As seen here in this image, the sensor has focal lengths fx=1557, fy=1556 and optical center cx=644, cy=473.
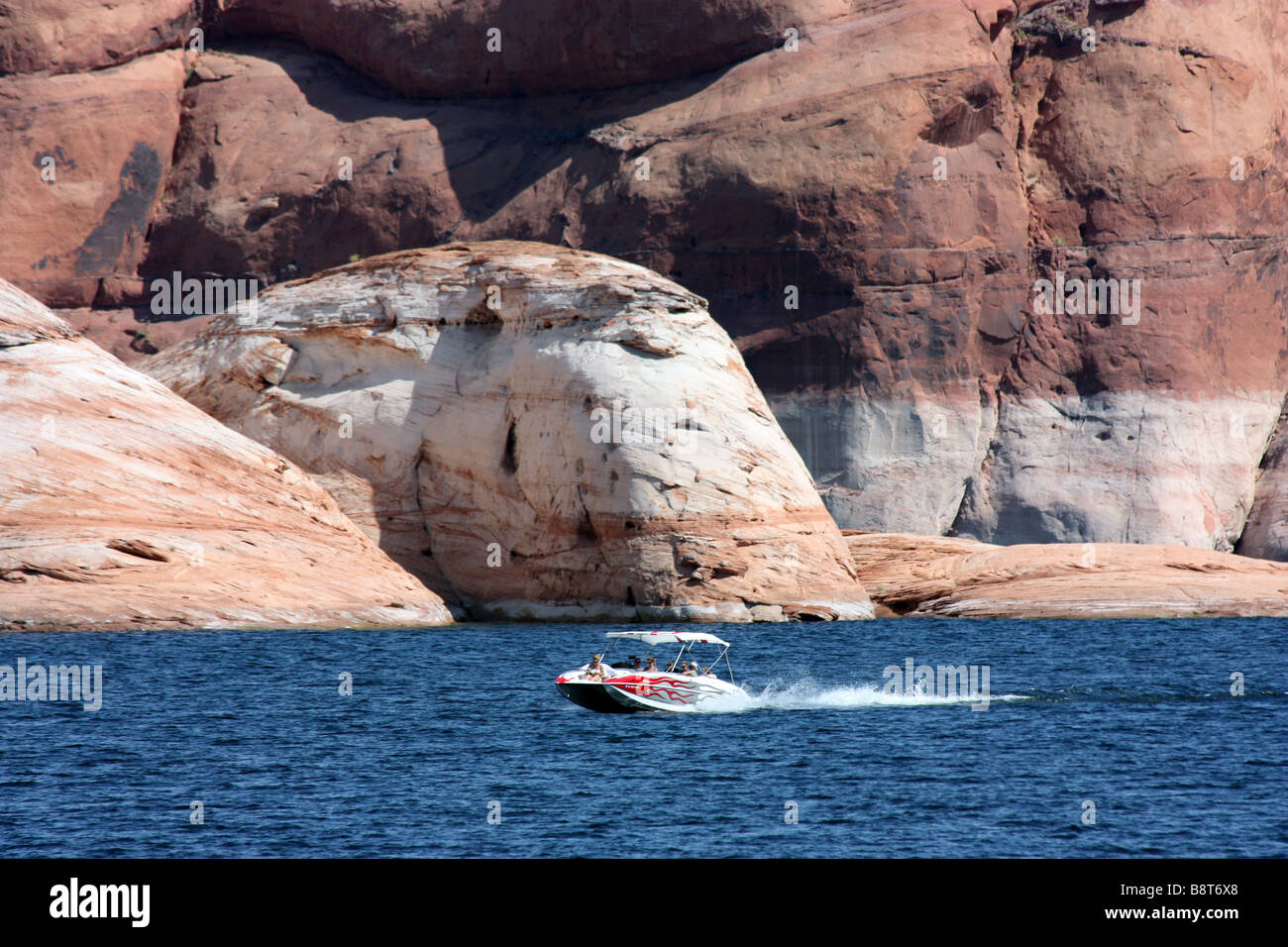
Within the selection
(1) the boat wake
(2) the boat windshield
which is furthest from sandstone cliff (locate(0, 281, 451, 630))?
(1) the boat wake

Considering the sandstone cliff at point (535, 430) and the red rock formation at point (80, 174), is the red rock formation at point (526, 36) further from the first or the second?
the sandstone cliff at point (535, 430)

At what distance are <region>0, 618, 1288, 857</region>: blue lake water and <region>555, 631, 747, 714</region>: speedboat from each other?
42 centimetres

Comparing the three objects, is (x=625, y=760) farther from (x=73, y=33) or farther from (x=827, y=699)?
(x=73, y=33)

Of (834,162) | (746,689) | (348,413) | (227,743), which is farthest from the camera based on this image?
(834,162)

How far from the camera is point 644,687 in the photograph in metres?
30.9

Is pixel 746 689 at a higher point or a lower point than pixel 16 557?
lower

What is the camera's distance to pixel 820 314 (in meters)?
70.5

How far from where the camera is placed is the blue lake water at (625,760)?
1934 centimetres

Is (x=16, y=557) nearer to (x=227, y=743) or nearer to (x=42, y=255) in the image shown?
(x=227, y=743)

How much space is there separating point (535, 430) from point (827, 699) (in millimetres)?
22372

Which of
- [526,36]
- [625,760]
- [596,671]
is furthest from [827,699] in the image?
[526,36]

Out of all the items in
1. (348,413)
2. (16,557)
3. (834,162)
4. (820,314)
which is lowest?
(16,557)
